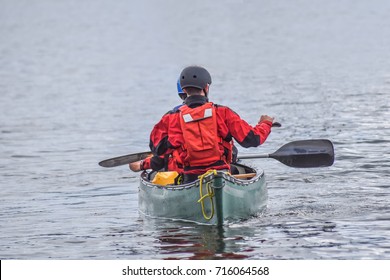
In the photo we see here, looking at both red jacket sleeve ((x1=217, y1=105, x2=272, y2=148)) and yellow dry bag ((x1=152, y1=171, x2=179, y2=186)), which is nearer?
red jacket sleeve ((x1=217, y1=105, x2=272, y2=148))

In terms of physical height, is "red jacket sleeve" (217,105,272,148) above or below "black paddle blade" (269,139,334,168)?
above

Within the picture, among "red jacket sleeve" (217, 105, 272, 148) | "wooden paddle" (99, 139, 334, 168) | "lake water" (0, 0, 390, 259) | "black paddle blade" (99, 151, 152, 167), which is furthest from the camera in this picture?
"black paddle blade" (99, 151, 152, 167)

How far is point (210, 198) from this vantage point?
579 inches

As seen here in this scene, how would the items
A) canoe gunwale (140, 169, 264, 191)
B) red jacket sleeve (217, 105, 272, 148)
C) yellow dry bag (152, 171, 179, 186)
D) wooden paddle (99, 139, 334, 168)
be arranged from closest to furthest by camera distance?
canoe gunwale (140, 169, 264, 191)
red jacket sleeve (217, 105, 272, 148)
yellow dry bag (152, 171, 179, 186)
wooden paddle (99, 139, 334, 168)

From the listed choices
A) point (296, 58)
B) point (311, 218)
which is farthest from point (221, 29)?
point (311, 218)

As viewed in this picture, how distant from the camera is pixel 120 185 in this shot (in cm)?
2025

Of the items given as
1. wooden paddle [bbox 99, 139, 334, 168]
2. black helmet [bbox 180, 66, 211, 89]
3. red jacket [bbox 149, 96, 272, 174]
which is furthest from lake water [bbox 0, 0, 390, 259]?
black helmet [bbox 180, 66, 211, 89]

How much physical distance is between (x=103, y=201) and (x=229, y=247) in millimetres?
4716

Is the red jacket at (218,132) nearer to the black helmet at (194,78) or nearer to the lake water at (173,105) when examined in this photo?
the black helmet at (194,78)

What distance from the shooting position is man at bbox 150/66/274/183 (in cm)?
1493

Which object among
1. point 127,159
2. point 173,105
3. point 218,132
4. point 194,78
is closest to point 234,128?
point 218,132

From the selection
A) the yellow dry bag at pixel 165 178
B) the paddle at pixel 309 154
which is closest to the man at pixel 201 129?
the yellow dry bag at pixel 165 178

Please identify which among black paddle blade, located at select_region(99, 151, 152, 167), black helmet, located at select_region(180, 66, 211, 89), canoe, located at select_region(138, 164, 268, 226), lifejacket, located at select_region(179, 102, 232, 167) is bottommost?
canoe, located at select_region(138, 164, 268, 226)

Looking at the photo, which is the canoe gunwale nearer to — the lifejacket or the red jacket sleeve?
the lifejacket
